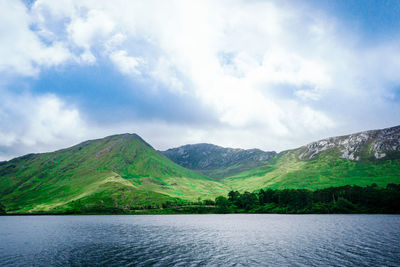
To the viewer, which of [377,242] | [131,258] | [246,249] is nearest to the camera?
[131,258]

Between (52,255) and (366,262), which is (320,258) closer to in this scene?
(366,262)

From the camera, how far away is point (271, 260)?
52.0 meters

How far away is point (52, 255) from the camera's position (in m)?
59.9

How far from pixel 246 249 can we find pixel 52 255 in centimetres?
4883

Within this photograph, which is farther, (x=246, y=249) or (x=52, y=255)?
(x=246, y=249)

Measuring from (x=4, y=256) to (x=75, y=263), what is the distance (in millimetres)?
21963

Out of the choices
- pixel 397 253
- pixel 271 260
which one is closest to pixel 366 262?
pixel 397 253

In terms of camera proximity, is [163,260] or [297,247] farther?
[297,247]

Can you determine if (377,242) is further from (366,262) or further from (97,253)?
(97,253)

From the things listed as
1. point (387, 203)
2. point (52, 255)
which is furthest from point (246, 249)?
point (387, 203)

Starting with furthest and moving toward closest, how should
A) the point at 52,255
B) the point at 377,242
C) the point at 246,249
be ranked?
the point at 377,242 → the point at 246,249 → the point at 52,255

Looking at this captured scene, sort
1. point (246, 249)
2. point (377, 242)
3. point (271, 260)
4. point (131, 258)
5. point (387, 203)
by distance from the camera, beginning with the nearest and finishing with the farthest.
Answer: point (271, 260)
point (131, 258)
point (246, 249)
point (377, 242)
point (387, 203)

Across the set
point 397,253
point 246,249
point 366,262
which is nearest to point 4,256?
point 246,249

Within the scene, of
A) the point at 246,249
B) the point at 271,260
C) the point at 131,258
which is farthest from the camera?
the point at 246,249
